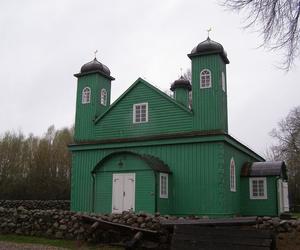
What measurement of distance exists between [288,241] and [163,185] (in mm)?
8399

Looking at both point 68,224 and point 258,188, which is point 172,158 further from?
point 68,224

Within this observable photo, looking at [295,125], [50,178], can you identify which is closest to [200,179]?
[50,178]

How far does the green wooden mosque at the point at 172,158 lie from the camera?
19.2 meters

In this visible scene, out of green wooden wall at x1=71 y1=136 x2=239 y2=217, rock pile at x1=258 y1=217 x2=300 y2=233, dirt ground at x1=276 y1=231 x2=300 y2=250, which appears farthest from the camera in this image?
green wooden wall at x1=71 y1=136 x2=239 y2=217

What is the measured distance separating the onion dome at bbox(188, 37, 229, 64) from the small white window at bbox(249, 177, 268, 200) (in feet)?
22.8

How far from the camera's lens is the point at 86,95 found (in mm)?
24375

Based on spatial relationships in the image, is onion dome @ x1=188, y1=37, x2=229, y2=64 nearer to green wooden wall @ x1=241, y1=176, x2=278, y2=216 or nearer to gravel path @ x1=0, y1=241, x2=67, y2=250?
green wooden wall @ x1=241, y1=176, x2=278, y2=216

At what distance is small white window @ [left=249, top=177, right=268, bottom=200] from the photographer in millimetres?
21969

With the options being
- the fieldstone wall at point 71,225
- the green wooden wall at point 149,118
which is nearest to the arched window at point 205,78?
the green wooden wall at point 149,118

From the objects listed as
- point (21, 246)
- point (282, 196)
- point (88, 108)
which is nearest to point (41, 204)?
point (88, 108)

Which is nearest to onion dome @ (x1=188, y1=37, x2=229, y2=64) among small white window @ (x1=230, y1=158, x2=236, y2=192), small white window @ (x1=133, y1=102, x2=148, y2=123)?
small white window @ (x1=133, y1=102, x2=148, y2=123)

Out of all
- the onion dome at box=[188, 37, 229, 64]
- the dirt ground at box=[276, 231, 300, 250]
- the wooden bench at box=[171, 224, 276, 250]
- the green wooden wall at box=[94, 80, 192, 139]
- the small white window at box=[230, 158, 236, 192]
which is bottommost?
the dirt ground at box=[276, 231, 300, 250]

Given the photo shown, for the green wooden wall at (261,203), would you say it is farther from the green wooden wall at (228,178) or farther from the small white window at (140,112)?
the small white window at (140,112)

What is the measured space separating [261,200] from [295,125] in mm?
27273
